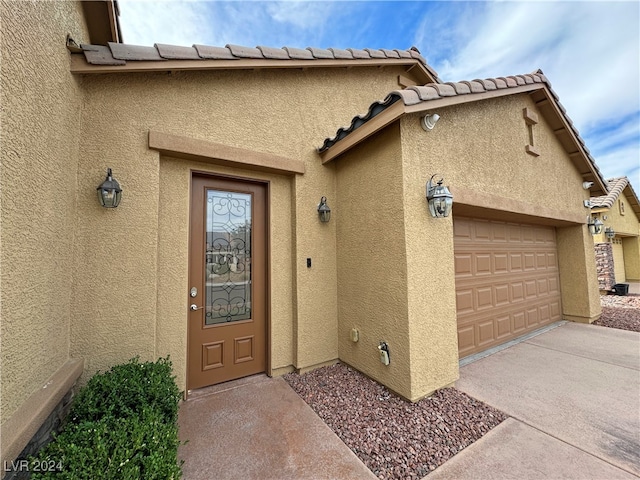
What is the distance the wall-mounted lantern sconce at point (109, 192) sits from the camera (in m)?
3.23

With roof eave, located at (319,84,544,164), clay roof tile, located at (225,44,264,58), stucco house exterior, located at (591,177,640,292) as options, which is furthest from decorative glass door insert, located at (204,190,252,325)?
stucco house exterior, located at (591,177,640,292)

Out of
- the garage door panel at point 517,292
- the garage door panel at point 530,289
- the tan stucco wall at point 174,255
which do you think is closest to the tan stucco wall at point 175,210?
the tan stucco wall at point 174,255

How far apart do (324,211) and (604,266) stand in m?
17.3

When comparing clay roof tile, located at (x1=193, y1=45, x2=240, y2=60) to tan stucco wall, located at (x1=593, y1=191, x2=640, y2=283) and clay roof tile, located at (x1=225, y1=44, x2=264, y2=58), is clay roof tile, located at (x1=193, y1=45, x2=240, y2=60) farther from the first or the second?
tan stucco wall, located at (x1=593, y1=191, x2=640, y2=283)

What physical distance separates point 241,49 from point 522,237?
25.7ft

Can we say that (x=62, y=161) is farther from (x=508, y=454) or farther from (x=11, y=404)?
(x=508, y=454)

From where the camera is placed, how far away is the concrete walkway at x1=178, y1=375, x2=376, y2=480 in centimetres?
260

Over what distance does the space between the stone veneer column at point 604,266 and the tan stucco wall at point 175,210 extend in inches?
657

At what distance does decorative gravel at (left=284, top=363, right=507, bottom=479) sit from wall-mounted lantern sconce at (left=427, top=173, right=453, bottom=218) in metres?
2.74

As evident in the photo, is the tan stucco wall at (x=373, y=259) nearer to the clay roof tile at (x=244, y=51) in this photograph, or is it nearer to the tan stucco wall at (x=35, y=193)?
the clay roof tile at (x=244, y=51)

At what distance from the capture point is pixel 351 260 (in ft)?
15.6

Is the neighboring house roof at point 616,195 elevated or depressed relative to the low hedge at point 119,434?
elevated

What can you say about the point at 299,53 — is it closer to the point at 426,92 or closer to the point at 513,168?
the point at 426,92

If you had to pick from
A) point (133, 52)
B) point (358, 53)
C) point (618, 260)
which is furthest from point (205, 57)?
point (618, 260)
